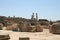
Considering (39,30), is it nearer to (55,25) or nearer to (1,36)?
(55,25)

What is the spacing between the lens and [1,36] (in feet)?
19.0

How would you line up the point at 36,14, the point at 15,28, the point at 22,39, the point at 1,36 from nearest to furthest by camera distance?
1. the point at 1,36
2. the point at 22,39
3. the point at 15,28
4. the point at 36,14

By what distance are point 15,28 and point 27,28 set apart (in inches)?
70.7

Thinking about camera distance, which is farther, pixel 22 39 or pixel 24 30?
pixel 24 30

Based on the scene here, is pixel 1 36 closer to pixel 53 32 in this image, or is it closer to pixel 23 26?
pixel 53 32

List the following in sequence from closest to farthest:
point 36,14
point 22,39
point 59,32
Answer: point 22,39
point 59,32
point 36,14

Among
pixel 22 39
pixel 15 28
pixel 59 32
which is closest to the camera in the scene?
pixel 22 39

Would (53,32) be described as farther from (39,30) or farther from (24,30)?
(24,30)

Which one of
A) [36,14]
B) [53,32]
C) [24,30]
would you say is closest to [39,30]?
[24,30]

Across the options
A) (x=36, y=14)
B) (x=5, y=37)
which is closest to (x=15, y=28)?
(x=5, y=37)

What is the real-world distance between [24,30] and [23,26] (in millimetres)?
468

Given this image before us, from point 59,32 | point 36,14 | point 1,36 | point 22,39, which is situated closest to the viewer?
point 1,36

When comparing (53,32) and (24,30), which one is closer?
(53,32)

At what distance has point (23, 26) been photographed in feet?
54.1
